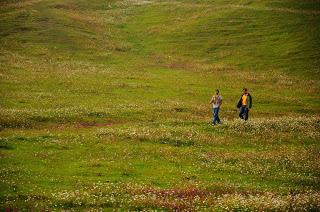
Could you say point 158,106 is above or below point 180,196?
below

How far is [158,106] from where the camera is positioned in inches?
1988

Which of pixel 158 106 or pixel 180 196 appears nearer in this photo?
pixel 180 196

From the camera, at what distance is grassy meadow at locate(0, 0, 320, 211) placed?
2359 centimetres

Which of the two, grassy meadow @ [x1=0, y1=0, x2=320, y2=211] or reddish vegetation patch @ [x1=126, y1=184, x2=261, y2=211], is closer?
reddish vegetation patch @ [x1=126, y1=184, x2=261, y2=211]

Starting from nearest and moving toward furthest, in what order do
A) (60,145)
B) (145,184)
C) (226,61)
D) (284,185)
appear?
(145,184) → (284,185) → (60,145) → (226,61)

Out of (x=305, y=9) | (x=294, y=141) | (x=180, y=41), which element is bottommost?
(x=294, y=141)

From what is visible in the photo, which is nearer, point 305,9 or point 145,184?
point 145,184

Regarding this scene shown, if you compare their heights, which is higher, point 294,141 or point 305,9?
point 305,9

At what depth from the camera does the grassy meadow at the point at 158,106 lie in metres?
23.6

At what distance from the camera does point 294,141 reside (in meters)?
38.0

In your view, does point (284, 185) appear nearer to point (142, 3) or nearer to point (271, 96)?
point (271, 96)

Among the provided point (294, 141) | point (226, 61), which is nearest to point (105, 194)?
point (294, 141)

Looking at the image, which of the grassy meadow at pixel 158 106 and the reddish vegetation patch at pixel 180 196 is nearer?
the reddish vegetation patch at pixel 180 196

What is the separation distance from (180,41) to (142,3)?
41.3 metres
